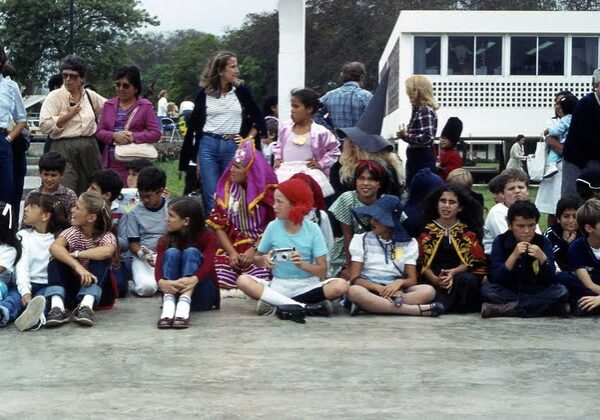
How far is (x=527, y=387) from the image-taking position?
6160mm

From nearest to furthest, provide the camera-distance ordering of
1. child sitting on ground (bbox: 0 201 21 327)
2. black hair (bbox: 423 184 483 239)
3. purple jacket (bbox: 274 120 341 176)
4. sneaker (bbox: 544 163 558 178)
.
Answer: child sitting on ground (bbox: 0 201 21 327)
black hair (bbox: 423 184 483 239)
purple jacket (bbox: 274 120 341 176)
sneaker (bbox: 544 163 558 178)

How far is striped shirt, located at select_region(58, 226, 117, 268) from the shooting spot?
8141 millimetres

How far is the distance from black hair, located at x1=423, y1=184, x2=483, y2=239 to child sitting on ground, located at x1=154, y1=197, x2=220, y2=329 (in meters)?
1.63

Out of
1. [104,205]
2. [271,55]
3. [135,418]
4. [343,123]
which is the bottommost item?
[135,418]

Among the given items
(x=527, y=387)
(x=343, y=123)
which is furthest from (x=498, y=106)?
(x=527, y=387)

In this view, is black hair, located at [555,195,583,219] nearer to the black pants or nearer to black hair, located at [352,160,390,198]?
the black pants

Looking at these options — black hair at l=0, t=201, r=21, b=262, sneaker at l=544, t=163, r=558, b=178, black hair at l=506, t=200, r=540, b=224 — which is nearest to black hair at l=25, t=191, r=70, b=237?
black hair at l=0, t=201, r=21, b=262

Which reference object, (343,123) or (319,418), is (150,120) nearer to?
(343,123)

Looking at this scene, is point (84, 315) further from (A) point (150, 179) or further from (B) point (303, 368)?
(B) point (303, 368)

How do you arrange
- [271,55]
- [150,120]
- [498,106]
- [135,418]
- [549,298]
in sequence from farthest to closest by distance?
[271,55] < [498,106] < [150,120] < [549,298] < [135,418]

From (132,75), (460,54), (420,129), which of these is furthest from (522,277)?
(460,54)

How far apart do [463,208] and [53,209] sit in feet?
9.78

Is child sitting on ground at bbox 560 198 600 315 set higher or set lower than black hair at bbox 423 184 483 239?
lower

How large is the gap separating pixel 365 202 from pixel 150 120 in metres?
2.81
